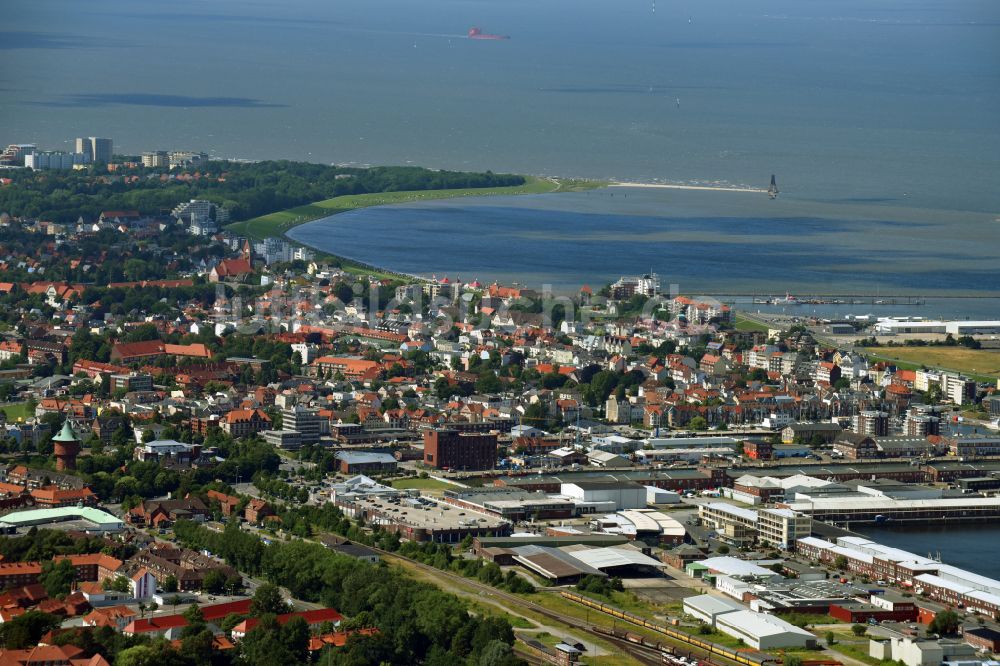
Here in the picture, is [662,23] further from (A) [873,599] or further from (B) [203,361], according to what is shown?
(A) [873,599]

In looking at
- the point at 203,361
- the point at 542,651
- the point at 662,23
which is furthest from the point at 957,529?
the point at 662,23

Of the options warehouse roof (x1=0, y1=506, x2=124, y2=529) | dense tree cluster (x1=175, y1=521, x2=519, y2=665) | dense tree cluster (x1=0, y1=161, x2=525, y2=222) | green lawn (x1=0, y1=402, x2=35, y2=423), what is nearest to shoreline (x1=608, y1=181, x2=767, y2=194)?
dense tree cluster (x1=0, y1=161, x2=525, y2=222)

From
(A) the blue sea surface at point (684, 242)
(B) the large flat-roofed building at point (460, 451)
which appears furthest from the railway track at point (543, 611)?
(A) the blue sea surface at point (684, 242)

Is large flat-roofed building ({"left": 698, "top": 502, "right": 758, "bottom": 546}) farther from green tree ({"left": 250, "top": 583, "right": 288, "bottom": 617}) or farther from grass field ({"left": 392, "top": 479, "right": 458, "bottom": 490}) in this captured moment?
green tree ({"left": 250, "top": 583, "right": 288, "bottom": 617})

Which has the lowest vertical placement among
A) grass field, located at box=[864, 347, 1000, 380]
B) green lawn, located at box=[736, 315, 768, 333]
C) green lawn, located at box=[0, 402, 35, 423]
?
green lawn, located at box=[0, 402, 35, 423]

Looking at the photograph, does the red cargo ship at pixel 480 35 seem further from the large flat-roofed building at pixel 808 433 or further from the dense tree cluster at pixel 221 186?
the large flat-roofed building at pixel 808 433

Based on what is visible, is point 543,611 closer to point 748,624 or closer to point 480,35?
point 748,624
